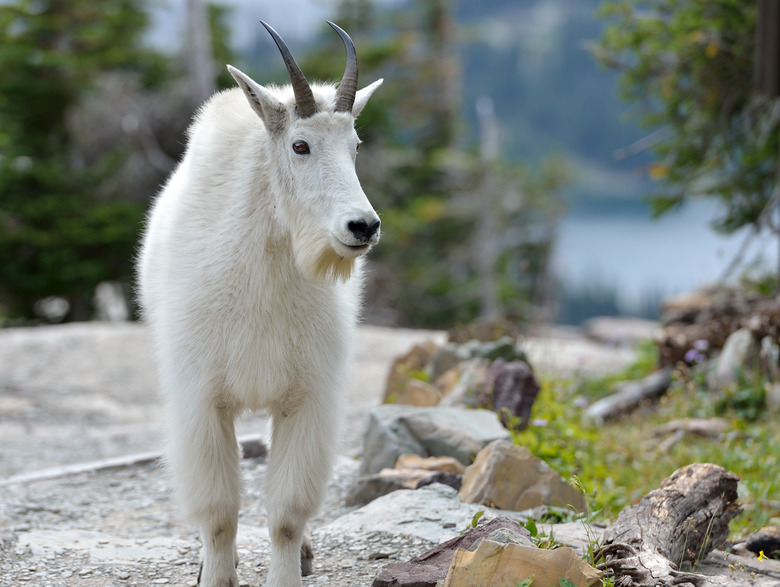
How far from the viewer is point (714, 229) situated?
1012cm

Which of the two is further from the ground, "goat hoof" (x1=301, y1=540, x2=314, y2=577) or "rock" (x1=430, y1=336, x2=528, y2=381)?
"rock" (x1=430, y1=336, x2=528, y2=381)

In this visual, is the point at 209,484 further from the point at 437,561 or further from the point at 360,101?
the point at 360,101

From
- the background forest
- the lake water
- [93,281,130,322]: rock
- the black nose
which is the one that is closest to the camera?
the black nose

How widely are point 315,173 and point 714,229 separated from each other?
25.5ft

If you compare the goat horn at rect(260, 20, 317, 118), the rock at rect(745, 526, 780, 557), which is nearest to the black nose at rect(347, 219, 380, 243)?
the goat horn at rect(260, 20, 317, 118)

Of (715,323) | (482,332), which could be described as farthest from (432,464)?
(715,323)

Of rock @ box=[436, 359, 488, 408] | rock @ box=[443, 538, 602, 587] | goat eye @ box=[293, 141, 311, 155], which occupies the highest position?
goat eye @ box=[293, 141, 311, 155]

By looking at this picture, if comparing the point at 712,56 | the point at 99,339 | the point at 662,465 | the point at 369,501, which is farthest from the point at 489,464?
the point at 99,339

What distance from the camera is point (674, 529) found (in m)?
3.52

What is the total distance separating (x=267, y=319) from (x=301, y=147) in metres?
0.75

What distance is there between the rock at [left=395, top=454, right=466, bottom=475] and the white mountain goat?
134 cm

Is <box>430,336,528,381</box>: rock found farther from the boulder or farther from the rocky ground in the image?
the boulder

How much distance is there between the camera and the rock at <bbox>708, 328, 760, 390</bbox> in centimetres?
705

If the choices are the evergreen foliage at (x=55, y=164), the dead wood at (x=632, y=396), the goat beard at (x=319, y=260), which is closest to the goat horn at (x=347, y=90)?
the goat beard at (x=319, y=260)
